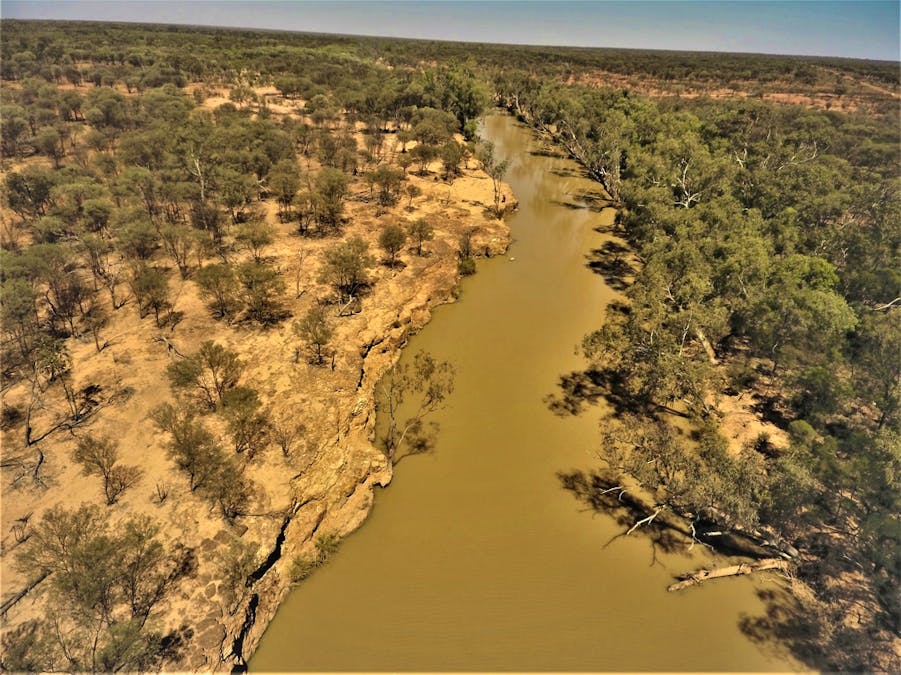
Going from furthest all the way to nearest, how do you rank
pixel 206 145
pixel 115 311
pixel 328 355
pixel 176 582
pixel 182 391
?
pixel 206 145
pixel 115 311
pixel 328 355
pixel 182 391
pixel 176 582

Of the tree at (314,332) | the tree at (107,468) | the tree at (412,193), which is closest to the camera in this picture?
the tree at (107,468)

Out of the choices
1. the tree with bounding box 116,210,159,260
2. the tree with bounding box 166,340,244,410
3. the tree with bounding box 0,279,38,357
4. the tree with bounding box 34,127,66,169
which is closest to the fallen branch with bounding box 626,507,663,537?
the tree with bounding box 166,340,244,410

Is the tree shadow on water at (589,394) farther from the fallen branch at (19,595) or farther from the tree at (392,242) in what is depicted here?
the fallen branch at (19,595)

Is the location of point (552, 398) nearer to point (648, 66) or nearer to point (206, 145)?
point (206, 145)

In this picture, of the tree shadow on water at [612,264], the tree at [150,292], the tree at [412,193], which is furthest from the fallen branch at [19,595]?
the tree at [412,193]

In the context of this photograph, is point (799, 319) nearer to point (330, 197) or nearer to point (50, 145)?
point (330, 197)

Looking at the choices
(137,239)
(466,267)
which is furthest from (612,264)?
(137,239)

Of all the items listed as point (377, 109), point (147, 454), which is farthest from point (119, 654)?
point (377, 109)
